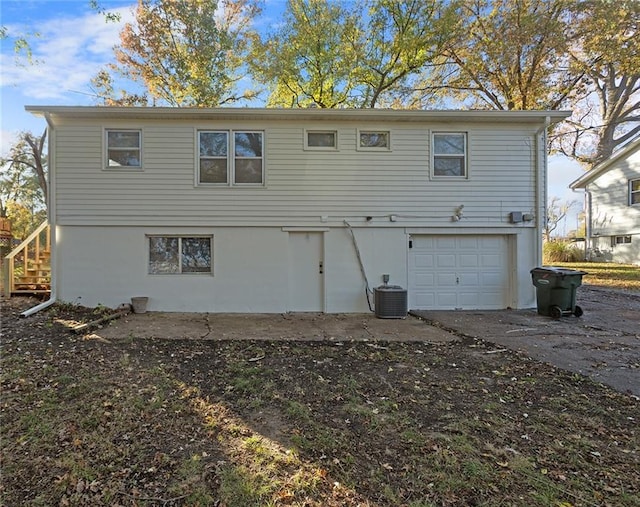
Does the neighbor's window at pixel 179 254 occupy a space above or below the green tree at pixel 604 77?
below

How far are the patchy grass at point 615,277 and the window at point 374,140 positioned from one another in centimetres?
913

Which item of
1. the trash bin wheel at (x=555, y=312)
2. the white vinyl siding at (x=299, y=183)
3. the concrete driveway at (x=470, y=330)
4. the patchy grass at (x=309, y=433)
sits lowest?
the patchy grass at (x=309, y=433)

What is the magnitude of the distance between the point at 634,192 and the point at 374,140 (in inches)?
592

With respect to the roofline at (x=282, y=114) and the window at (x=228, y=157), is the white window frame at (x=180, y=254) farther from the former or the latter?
the roofline at (x=282, y=114)

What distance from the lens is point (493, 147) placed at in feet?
27.4

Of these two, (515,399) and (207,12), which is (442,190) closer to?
(515,399)

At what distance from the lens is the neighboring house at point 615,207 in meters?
15.9

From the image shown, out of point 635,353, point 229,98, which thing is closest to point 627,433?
point 635,353

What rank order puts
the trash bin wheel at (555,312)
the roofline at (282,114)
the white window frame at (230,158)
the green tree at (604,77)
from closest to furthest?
the trash bin wheel at (555,312), the roofline at (282,114), the white window frame at (230,158), the green tree at (604,77)

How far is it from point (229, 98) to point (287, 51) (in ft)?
11.0

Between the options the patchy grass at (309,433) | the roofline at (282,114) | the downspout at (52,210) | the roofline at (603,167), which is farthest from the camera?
the roofline at (603,167)

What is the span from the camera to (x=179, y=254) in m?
8.17

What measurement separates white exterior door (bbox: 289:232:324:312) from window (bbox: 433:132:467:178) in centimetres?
327

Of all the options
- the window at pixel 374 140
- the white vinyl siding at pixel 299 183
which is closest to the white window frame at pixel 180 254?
the white vinyl siding at pixel 299 183
